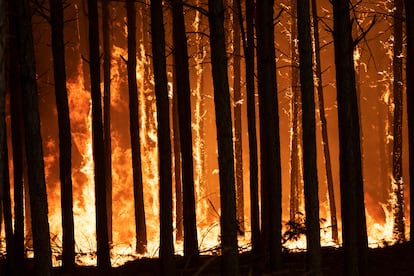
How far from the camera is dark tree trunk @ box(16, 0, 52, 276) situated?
7.86m

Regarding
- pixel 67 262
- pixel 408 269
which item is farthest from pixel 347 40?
pixel 67 262

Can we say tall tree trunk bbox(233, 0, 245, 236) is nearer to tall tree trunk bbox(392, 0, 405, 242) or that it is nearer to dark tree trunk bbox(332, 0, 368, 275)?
tall tree trunk bbox(392, 0, 405, 242)

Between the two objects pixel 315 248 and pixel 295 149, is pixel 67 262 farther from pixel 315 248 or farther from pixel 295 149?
pixel 295 149

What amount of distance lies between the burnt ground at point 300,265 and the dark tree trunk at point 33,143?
2.33 meters

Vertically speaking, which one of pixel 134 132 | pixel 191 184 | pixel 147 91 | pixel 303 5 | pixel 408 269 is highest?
pixel 147 91

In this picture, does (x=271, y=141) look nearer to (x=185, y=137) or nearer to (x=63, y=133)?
(x=185, y=137)

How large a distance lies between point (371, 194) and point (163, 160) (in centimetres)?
2755

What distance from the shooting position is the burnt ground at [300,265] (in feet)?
33.4

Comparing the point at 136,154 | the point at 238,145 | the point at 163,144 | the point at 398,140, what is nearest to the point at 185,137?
the point at 163,144

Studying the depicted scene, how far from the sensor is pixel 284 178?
1405 inches

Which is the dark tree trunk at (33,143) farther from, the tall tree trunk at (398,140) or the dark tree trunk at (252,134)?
the tall tree trunk at (398,140)

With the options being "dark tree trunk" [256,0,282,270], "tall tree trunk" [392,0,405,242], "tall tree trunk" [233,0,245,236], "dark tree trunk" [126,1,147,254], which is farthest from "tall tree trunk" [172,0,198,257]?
"tall tree trunk" [233,0,245,236]

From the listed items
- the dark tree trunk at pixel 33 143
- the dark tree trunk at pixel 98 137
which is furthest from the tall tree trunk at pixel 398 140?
the dark tree trunk at pixel 33 143

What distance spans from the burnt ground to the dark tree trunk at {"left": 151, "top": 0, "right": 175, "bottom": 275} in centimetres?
47
